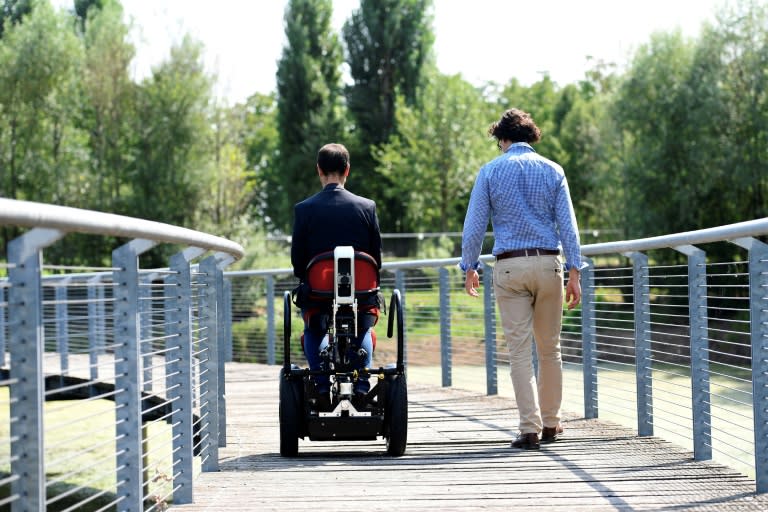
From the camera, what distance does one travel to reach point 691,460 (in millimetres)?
5324

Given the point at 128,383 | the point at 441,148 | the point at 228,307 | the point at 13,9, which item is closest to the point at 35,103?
the point at 13,9

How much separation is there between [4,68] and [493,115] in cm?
1768

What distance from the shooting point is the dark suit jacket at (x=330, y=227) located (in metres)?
5.45

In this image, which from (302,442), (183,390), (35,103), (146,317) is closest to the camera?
(183,390)

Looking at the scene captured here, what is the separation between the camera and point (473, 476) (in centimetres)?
500

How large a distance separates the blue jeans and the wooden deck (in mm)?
379

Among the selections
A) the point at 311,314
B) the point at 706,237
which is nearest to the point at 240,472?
the point at 311,314

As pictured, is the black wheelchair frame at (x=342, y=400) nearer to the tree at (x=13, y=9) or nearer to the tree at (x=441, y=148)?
the tree at (x=441, y=148)

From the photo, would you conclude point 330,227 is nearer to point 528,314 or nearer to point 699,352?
point 528,314

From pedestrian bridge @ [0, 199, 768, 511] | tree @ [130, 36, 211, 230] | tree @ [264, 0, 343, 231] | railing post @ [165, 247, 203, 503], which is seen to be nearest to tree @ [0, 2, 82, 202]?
tree @ [130, 36, 211, 230]

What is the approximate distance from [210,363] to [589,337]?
269 centimetres

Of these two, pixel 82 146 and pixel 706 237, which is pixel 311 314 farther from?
pixel 82 146

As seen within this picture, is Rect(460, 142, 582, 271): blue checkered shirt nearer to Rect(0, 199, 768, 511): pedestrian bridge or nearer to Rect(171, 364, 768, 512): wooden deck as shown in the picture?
Rect(0, 199, 768, 511): pedestrian bridge

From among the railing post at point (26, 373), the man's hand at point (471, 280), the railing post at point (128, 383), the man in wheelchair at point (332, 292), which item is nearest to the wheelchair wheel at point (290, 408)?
the man in wheelchair at point (332, 292)
